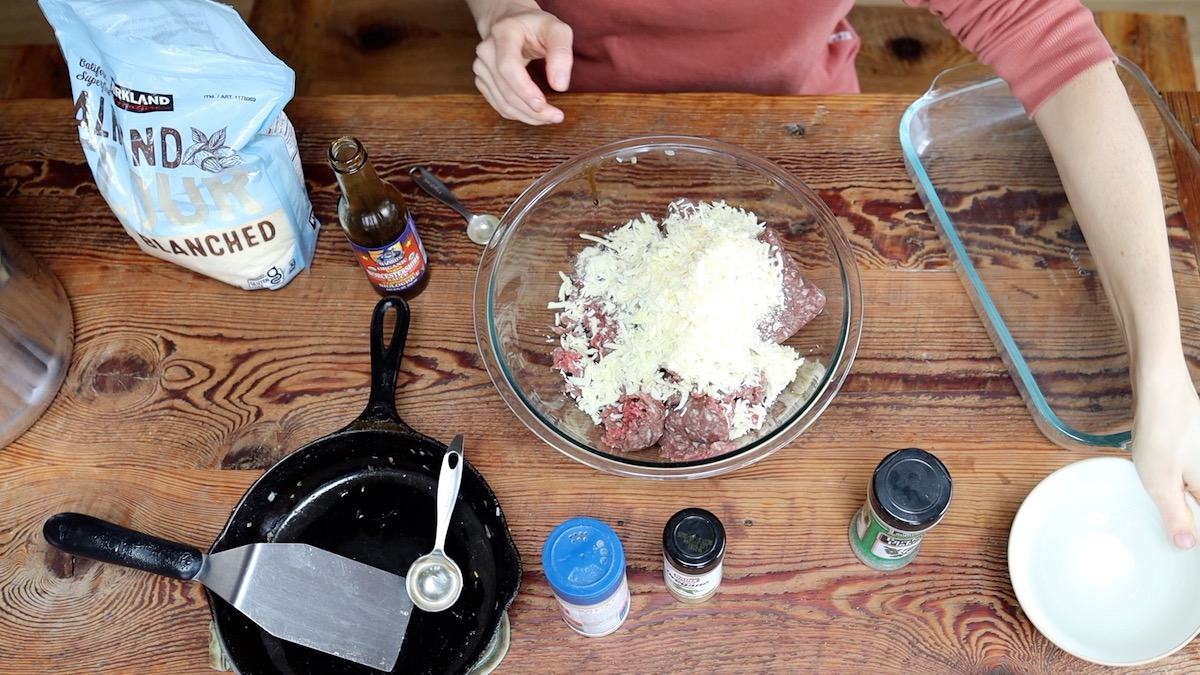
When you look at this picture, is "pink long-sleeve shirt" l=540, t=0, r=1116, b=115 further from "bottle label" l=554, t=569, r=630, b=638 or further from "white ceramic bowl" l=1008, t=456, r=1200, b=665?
"bottle label" l=554, t=569, r=630, b=638

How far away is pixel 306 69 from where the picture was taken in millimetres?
1885

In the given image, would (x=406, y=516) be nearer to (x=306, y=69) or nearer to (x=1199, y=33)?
(x=306, y=69)

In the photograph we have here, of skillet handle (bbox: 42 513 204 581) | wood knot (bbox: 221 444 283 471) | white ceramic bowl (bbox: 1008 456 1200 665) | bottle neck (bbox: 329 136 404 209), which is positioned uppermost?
bottle neck (bbox: 329 136 404 209)

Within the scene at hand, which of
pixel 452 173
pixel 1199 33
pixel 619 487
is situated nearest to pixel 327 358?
pixel 452 173

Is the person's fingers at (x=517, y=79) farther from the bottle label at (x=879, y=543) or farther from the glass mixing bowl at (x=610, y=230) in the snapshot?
the bottle label at (x=879, y=543)

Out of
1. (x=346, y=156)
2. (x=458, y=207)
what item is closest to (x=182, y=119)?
(x=346, y=156)

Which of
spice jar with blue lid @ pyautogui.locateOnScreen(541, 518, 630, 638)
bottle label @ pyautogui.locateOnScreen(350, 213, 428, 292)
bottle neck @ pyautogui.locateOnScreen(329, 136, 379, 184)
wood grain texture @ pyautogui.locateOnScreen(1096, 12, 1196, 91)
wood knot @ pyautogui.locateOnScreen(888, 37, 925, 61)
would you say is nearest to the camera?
spice jar with blue lid @ pyautogui.locateOnScreen(541, 518, 630, 638)

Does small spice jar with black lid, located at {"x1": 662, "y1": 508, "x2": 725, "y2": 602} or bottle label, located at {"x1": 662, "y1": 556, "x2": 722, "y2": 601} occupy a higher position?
small spice jar with black lid, located at {"x1": 662, "y1": 508, "x2": 725, "y2": 602}

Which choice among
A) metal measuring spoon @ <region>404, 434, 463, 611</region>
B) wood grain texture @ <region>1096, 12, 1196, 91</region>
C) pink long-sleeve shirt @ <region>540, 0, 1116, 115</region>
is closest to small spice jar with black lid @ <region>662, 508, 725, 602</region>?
metal measuring spoon @ <region>404, 434, 463, 611</region>

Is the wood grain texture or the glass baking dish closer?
the glass baking dish

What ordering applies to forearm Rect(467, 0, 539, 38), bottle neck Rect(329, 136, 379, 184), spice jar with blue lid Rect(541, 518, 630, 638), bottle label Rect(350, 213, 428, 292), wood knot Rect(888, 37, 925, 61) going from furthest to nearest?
wood knot Rect(888, 37, 925, 61) < forearm Rect(467, 0, 539, 38) < bottle label Rect(350, 213, 428, 292) < bottle neck Rect(329, 136, 379, 184) < spice jar with blue lid Rect(541, 518, 630, 638)

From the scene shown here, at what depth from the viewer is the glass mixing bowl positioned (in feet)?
3.30

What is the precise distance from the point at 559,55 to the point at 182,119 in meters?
0.47

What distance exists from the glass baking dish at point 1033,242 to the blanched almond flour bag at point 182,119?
0.89 m
